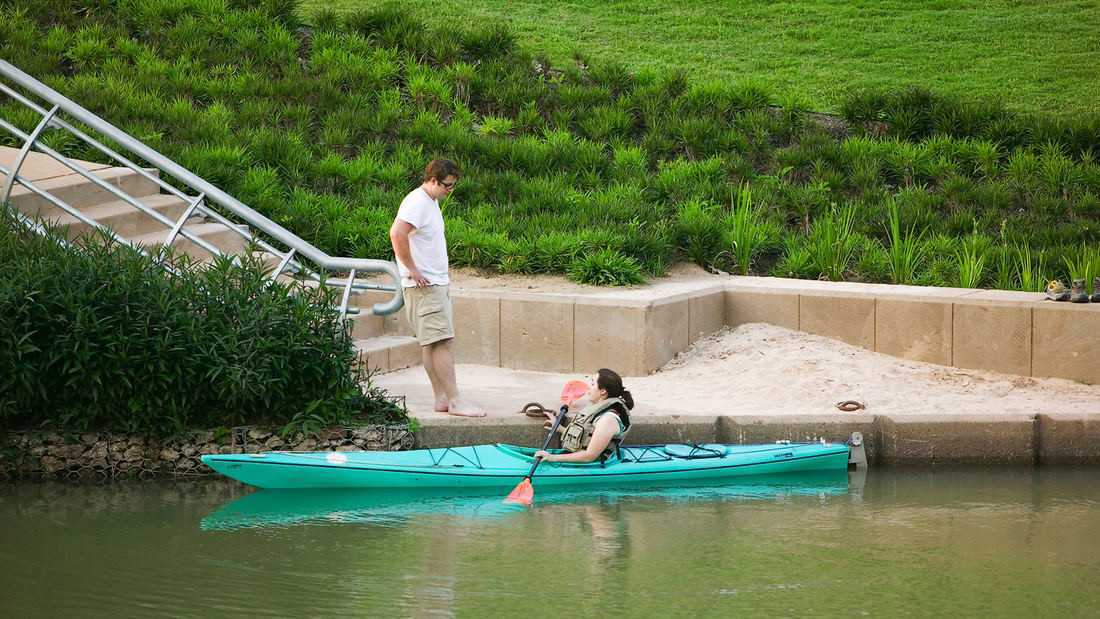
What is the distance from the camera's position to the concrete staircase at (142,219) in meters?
10.9

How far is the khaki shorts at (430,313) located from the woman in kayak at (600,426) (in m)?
1.13

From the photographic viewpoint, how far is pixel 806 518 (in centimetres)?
795

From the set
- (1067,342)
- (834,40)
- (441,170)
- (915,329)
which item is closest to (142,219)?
(441,170)

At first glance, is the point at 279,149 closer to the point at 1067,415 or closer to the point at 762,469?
the point at 762,469

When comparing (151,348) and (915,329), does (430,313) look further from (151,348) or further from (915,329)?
(915,329)

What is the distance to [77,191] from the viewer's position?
11.5m

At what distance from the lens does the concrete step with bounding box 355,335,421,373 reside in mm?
10578

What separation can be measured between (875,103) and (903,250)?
13.0ft

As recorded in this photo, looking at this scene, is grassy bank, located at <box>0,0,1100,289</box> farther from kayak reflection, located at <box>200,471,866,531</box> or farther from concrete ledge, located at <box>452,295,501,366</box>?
kayak reflection, located at <box>200,471,866,531</box>

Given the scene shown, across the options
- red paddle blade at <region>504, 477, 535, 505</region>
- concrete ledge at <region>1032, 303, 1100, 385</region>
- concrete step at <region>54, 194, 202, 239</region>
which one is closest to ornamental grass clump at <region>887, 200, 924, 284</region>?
concrete ledge at <region>1032, 303, 1100, 385</region>

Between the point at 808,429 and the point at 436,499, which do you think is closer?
the point at 436,499

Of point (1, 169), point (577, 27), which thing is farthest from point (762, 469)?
point (577, 27)

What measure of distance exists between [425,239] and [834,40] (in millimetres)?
11333

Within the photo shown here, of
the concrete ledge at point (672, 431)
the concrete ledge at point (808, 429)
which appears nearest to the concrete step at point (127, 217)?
the concrete ledge at point (672, 431)
